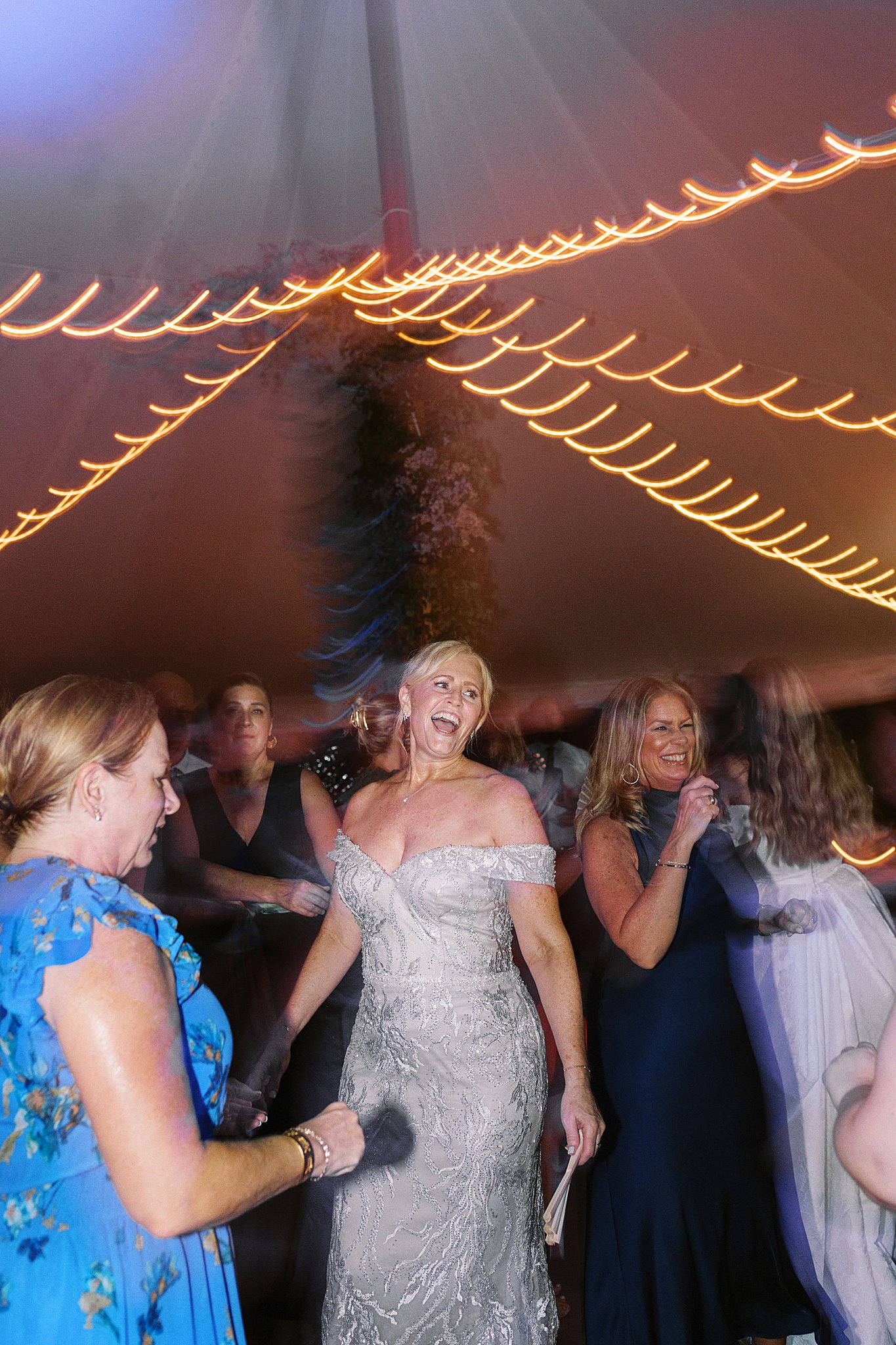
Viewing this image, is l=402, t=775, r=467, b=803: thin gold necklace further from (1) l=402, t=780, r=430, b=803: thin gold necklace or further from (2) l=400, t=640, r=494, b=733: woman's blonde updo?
(2) l=400, t=640, r=494, b=733: woman's blonde updo

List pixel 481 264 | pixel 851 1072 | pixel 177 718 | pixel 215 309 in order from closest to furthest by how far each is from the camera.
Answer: pixel 851 1072
pixel 177 718
pixel 481 264
pixel 215 309

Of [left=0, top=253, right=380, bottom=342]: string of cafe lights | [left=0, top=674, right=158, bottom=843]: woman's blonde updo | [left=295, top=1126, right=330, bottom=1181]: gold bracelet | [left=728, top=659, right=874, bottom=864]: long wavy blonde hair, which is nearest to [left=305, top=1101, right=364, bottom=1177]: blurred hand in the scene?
[left=295, top=1126, right=330, bottom=1181]: gold bracelet

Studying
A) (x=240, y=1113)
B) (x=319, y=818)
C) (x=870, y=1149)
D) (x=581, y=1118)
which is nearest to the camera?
(x=870, y=1149)

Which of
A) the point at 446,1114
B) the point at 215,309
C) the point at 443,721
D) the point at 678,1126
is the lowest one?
the point at 678,1126

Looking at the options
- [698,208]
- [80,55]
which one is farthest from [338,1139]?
[80,55]

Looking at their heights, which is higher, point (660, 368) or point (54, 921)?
point (660, 368)

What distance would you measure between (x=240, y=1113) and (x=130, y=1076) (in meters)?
0.65

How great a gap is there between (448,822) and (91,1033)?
40.3 inches

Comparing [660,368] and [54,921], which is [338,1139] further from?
[660,368]

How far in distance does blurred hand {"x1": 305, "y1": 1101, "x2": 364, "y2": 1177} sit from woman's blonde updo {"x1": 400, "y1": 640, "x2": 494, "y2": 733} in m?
0.96

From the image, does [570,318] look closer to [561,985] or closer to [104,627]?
[104,627]

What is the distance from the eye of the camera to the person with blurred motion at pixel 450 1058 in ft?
5.61

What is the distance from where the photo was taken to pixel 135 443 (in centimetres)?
458

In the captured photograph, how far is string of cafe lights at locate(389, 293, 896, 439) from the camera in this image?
12.8ft
